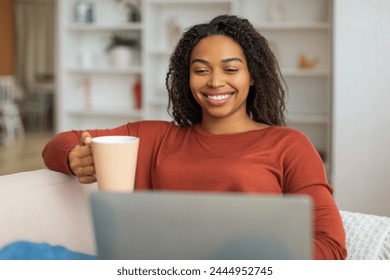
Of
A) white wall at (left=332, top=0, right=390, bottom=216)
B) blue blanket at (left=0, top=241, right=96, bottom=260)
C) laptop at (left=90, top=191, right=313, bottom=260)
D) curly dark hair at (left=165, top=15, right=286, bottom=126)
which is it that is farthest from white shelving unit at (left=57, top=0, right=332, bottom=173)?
laptop at (left=90, top=191, right=313, bottom=260)

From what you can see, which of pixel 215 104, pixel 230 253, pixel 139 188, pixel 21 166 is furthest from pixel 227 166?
pixel 21 166

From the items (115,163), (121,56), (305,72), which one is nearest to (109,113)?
(121,56)

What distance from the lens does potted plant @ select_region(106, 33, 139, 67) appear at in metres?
4.52

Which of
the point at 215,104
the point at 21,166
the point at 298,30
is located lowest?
→ the point at 21,166

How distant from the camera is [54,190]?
133cm

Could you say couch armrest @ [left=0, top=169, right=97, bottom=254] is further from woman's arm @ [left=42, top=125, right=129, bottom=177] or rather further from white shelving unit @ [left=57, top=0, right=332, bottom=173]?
white shelving unit @ [left=57, top=0, right=332, bottom=173]

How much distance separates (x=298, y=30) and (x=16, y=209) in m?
3.29

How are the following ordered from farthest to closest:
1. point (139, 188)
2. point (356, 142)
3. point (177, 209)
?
point (356, 142) < point (139, 188) < point (177, 209)

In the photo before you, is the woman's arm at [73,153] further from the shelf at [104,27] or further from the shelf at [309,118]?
the shelf at [104,27]

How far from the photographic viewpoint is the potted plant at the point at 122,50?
4520 millimetres

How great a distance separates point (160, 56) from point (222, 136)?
128 inches

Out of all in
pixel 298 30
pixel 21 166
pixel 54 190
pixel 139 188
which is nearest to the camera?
pixel 54 190

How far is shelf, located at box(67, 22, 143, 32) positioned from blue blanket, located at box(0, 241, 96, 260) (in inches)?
136

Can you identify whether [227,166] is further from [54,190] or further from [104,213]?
[104,213]
